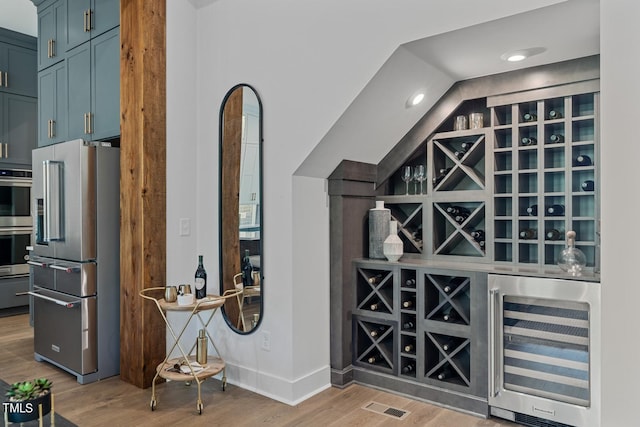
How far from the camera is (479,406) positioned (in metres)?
2.82

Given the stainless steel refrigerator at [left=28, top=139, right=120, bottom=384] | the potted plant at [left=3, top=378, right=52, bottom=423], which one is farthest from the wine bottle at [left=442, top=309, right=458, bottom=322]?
the stainless steel refrigerator at [left=28, top=139, right=120, bottom=384]

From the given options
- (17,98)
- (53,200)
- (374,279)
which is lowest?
(374,279)

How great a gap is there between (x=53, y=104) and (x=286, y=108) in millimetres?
2550

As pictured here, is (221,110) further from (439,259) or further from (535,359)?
(535,359)

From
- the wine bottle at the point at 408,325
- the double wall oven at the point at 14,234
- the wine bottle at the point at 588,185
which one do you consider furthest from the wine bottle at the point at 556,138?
the double wall oven at the point at 14,234

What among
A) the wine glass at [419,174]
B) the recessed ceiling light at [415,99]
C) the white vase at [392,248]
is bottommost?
the white vase at [392,248]

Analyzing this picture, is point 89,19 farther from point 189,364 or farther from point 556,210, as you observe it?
point 556,210

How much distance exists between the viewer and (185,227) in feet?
11.8

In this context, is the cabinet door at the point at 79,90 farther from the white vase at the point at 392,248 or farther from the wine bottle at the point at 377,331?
the wine bottle at the point at 377,331

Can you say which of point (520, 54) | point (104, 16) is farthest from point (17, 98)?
point (520, 54)

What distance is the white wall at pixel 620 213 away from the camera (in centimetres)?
160

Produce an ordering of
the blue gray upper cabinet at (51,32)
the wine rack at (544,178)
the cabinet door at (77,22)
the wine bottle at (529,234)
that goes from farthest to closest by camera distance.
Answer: the blue gray upper cabinet at (51,32)
the cabinet door at (77,22)
the wine bottle at (529,234)
the wine rack at (544,178)

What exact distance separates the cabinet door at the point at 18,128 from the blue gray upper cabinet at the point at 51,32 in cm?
147

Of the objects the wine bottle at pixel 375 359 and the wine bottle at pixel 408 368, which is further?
the wine bottle at pixel 375 359
